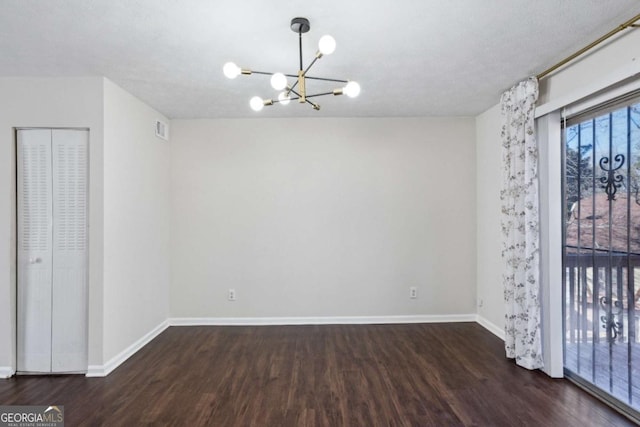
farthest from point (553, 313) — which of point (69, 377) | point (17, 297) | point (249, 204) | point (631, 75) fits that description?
point (17, 297)

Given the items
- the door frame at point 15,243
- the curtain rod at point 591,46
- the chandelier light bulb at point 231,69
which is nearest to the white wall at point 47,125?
the door frame at point 15,243

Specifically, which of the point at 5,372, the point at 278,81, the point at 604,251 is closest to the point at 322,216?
the point at 278,81

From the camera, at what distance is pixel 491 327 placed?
4.01 metres

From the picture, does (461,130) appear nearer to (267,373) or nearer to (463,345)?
(463,345)

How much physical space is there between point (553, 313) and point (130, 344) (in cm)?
410

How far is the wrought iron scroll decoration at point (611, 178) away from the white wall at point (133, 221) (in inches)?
165

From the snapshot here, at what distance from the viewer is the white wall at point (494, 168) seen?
2.61 meters

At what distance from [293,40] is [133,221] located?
98.3 inches

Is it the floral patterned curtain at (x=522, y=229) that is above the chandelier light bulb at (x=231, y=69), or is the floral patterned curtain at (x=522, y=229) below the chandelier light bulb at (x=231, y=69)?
below

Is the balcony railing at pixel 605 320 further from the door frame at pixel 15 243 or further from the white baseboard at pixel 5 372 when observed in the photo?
the white baseboard at pixel 5 372

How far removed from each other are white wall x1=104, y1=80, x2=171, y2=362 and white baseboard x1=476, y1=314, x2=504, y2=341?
159 inches

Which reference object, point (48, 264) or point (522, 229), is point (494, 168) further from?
point (48, 264)

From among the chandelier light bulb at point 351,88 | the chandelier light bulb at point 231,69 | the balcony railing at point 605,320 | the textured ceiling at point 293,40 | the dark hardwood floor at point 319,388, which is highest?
the textured ceiling at point 293,40

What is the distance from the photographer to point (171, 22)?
217 cm
